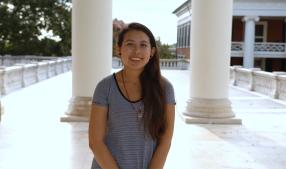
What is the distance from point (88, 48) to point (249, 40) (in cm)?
2416

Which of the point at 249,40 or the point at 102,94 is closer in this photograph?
the point at 102,94

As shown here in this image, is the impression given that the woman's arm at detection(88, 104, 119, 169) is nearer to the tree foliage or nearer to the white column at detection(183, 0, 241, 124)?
the white column at detection(183, 0, 241, 124)

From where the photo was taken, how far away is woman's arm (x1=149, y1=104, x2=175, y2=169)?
9.61 ft

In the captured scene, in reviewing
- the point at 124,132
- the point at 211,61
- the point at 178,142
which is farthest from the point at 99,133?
the point at 211,61

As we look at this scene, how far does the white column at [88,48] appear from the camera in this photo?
1054 centimetres

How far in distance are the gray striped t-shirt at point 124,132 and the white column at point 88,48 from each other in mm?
7759

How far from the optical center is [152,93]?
294 centimetres

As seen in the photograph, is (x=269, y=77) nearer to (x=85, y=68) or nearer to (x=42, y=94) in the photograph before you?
(x=42, y=94)

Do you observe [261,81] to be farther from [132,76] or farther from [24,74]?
[132,76]

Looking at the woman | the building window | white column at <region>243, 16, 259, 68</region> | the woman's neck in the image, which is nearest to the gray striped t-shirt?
the woman

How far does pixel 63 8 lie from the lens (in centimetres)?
4103

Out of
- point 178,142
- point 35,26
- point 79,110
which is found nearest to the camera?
point 178,142

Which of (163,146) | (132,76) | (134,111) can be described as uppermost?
(132,76)

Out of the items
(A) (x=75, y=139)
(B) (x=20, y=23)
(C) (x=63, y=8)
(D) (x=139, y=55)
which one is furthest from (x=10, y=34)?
(D) (x=139, y=55)
